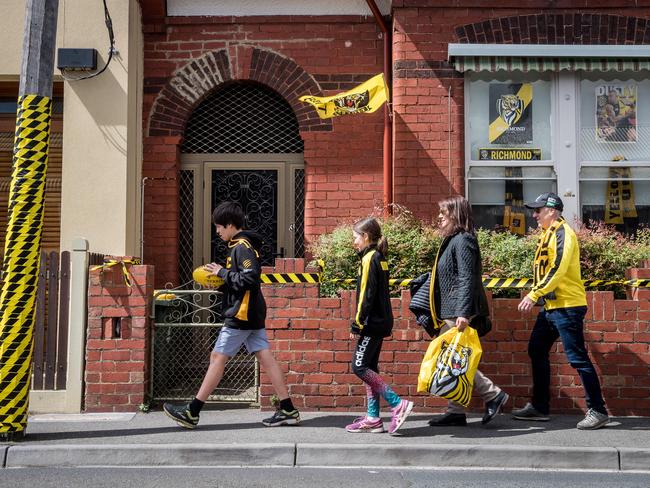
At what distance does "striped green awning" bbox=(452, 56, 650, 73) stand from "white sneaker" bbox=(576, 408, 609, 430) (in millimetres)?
A: 4409

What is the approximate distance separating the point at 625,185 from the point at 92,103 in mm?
6460

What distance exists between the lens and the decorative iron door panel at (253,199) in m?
9.96

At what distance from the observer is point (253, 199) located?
1000 centimetres

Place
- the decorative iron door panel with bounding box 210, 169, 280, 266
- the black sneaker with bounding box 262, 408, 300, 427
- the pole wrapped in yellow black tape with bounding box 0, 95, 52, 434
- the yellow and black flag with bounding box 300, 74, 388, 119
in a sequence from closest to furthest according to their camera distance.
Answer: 1. the pole wrapped in yellow black tape with bounding box 0, 95, 52, 434
2. the black sneaker with bounding box 262, 408, 300, 427
3. the yellow and black flag with bounding box 300, 74, 388, 119
4. the decorative iron door panel with bounding box 210, 169, 280, 266

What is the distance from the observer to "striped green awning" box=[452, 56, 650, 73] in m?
9.24

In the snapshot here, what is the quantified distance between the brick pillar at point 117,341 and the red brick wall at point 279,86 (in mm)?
2280

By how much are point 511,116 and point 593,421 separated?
14.2ft

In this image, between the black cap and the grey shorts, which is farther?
the black cap

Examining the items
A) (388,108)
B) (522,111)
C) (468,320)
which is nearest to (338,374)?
(468,320)

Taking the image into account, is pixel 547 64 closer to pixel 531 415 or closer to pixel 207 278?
pixel 531 415

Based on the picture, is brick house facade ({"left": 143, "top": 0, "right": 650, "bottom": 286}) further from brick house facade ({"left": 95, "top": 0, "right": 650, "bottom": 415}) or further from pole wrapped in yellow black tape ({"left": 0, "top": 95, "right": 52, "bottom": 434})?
pole wrapped in yellow black tape ({"left": 0, "top": 95, "right": 52, "bottom": 434})

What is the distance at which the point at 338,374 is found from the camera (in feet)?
23.9

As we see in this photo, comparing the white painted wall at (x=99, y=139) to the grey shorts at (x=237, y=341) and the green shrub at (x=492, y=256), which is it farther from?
the grey shorts at (x=237, y=341)

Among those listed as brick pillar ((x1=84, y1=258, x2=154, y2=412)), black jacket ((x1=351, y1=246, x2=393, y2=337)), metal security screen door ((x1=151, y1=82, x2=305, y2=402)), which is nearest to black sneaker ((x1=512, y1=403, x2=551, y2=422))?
black jacket ((x1=351, y1=246, x2=393, y2=337))
